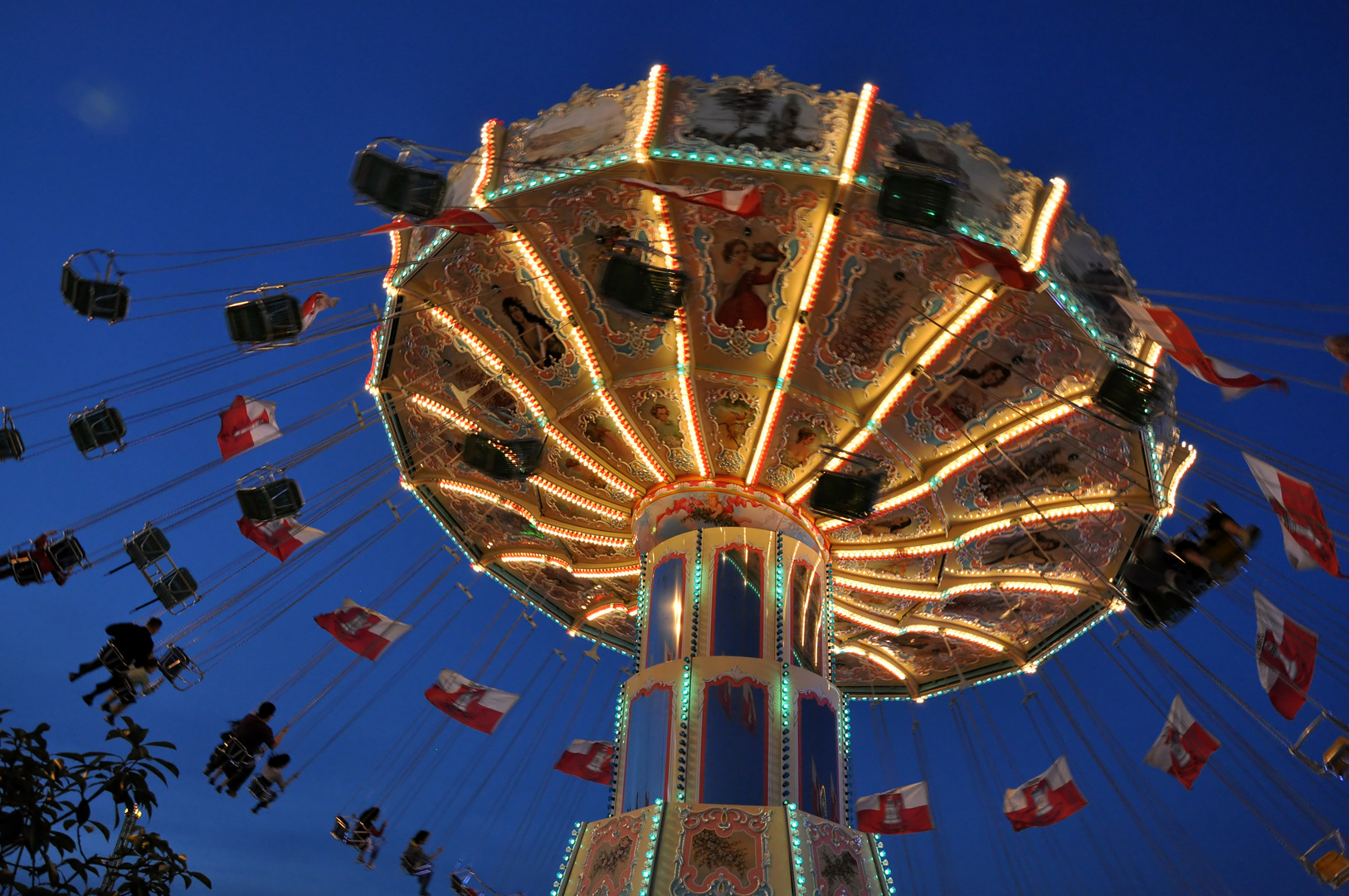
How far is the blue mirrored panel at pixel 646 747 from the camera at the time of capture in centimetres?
973

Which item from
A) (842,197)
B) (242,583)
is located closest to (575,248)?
(842,197)

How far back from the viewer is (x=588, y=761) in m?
14.8

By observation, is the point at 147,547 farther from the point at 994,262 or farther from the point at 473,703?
the point at 994,262

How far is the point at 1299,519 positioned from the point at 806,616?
5082mm

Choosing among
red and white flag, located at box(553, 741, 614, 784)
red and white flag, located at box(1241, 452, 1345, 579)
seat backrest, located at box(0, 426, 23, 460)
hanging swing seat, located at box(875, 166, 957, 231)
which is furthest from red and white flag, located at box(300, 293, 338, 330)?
red and white flag, located at box(1241, 452, 1345, 579)

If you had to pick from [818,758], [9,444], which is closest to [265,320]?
[9,444]

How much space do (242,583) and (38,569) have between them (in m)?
22.4

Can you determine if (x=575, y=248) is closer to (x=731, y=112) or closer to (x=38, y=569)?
(x=731, y=112)

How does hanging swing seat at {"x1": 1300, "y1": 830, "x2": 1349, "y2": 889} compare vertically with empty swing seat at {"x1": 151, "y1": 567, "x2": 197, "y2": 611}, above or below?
below

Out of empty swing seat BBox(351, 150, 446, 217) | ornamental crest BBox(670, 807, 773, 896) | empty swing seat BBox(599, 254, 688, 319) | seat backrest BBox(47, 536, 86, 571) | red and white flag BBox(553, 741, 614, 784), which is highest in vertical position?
red and white flag BBox(553, 741, 614, 784)

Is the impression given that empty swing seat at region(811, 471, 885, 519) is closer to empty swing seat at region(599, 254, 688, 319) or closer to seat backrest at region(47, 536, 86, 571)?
empty swing seat at region(599, 254, 688, 319)

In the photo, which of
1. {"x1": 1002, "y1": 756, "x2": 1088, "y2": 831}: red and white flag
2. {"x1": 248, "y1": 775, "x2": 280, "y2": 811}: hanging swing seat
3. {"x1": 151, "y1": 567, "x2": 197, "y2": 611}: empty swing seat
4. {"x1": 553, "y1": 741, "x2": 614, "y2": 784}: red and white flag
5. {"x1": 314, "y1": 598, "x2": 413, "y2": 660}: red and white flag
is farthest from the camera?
{"x1": 553, "y1": 741, "x2": 614, "y2": 784}: red and white flag

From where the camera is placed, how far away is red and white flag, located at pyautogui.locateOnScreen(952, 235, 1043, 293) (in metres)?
8.57

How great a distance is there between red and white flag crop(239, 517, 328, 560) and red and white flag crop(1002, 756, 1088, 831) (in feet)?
32.2
